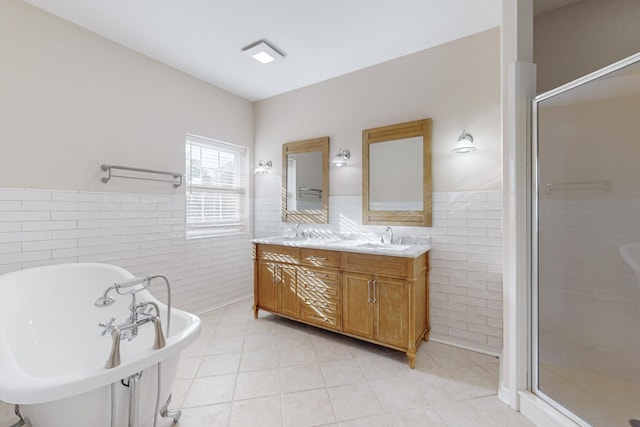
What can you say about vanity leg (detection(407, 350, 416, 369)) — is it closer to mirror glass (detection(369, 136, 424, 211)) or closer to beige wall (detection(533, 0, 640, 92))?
mirror glass (detection(369, 136, 424, 211))

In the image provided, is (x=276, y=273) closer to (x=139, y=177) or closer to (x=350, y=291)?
(x=350, y=291)

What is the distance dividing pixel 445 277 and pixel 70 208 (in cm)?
330

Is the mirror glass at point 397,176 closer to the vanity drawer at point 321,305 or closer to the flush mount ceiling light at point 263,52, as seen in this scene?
the vanity drawer at point 321,305

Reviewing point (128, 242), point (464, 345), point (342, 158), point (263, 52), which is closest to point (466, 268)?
point (464, 345)

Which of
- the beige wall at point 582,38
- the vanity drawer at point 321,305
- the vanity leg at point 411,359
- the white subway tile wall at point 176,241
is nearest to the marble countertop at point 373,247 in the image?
the white subway tile wall at point 176,241

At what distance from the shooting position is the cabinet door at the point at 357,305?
2277 mm

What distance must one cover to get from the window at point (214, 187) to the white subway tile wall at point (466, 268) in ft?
7.52

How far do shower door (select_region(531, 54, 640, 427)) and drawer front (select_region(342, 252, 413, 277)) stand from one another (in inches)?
32.4

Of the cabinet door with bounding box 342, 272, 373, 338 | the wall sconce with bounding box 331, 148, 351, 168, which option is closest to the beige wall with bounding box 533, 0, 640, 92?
the wall sconce with bounding box 331, 148, 351, 168

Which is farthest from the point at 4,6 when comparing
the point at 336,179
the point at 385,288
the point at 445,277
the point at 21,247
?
the point at 445,277

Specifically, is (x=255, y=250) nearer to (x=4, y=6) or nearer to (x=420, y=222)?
(x=420, y=222)

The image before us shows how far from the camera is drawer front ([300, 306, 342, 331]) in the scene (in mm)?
2455

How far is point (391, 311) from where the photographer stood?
217 centimetres

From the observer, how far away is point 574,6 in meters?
1.99
